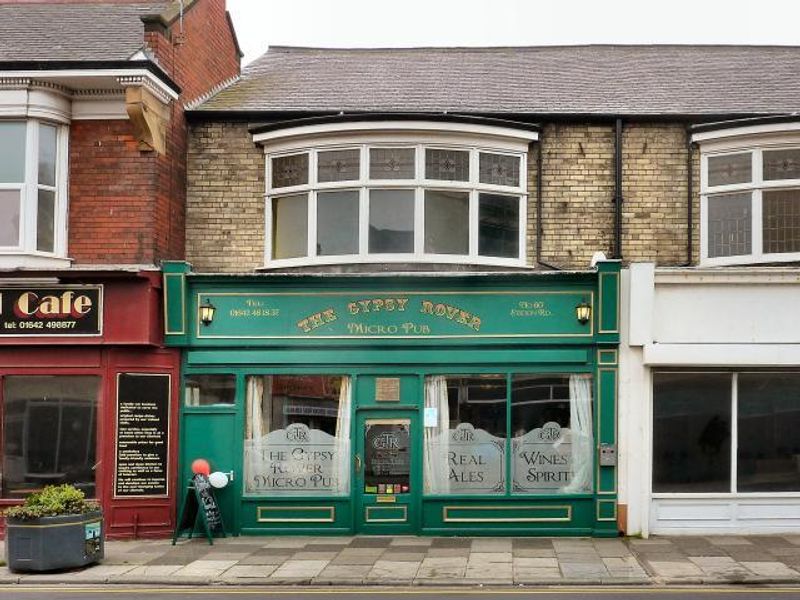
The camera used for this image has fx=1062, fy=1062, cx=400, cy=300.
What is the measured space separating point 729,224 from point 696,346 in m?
2.18

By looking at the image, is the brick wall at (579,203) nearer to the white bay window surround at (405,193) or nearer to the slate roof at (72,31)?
the white bay window surround at (405,193)

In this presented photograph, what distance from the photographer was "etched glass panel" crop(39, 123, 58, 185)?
614 inches

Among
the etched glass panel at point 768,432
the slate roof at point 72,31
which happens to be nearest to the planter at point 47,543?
the slate roof at point 72,31

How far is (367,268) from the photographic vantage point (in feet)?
52.4

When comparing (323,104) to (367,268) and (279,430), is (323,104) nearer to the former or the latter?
(367,268)

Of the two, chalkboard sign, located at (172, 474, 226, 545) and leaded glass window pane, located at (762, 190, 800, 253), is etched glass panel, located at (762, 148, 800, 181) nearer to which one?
leaded glass window pane, located at (762, 190, 800, 253)

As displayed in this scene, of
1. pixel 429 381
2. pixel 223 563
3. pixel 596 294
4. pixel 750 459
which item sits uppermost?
pixel 596 294

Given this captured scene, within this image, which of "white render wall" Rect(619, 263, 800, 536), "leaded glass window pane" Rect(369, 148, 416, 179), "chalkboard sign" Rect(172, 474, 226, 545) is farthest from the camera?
"leaded glass window pane" Rect(369, 148, 416, 179)

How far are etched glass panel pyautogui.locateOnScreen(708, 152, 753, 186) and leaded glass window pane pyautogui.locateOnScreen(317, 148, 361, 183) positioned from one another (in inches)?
213

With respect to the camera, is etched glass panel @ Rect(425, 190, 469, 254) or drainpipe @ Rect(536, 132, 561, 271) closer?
etched glass panel @ Rect(425, 190, 469, 254)

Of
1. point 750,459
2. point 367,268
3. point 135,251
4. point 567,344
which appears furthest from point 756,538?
point 135,251

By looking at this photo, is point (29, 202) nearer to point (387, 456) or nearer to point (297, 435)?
point (297, 435)

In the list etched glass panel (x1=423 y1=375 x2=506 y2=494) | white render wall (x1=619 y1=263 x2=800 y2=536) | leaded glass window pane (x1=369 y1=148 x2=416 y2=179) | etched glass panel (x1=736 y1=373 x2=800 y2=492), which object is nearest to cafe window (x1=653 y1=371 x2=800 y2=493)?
etched glass panel (x1=736 y1=373 x2=800 y2=492)

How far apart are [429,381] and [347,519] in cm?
234
